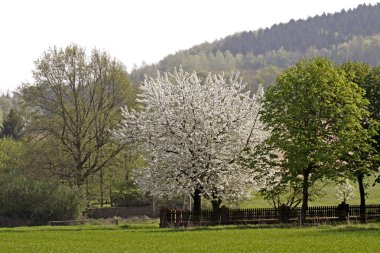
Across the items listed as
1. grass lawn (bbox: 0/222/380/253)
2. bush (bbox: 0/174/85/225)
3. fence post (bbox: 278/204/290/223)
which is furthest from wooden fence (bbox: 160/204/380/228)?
bush (bbox: 0/174/85/225)

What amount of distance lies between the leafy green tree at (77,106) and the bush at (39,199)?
9.89 feet

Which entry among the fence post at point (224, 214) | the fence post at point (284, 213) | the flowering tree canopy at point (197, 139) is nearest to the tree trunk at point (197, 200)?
the flowering tree canopy at point (197, 139)

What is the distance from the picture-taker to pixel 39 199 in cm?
6456

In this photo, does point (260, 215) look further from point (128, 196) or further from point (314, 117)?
point (128, 196)

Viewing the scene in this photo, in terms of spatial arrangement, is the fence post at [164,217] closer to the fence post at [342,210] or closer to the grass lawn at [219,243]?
the grass lawn at [219,243]

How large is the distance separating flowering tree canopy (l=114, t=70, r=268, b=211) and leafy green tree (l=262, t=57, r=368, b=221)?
5507mm

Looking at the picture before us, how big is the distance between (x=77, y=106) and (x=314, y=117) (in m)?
30.1

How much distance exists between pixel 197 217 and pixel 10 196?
23.4m

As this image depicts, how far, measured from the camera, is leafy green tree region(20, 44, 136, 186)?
2655 inches

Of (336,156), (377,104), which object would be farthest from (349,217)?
(377,104)

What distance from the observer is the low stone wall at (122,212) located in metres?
71.1

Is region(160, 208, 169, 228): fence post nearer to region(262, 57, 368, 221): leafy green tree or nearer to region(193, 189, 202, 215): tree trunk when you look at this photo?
region(193, 189, 202, 215): tree trunk

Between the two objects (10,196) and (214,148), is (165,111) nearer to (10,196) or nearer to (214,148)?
(214,148)

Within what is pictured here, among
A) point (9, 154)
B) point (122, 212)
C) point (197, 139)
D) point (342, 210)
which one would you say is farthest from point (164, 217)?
point (9, 154)
